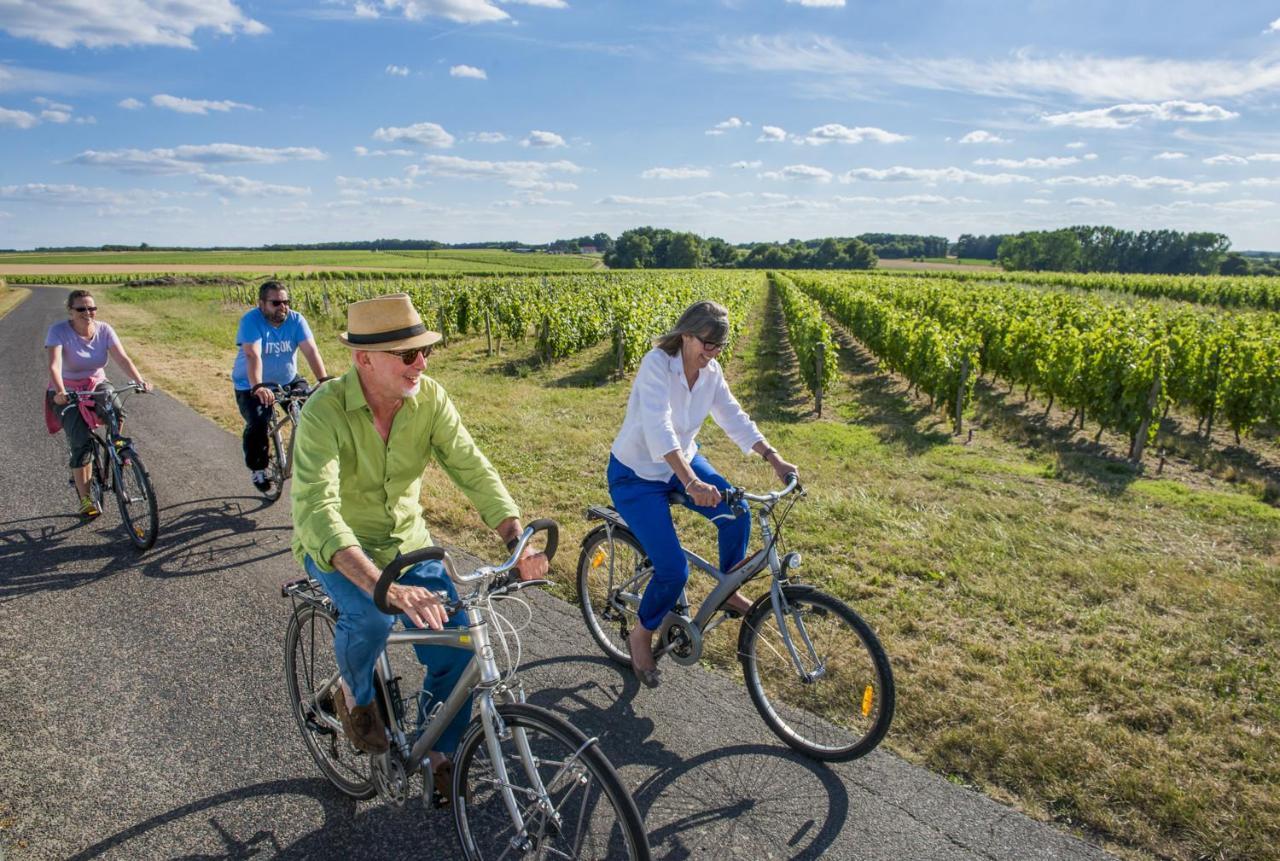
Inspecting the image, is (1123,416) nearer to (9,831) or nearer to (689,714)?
(689,714)

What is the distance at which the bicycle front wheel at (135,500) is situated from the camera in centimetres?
537

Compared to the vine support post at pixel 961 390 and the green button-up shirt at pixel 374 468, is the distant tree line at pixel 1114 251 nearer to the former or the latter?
the vine support post at pixel 961 390

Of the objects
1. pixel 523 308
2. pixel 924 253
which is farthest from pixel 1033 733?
pixel 924 253

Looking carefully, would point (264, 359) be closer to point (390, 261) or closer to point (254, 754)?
point (254, 754)

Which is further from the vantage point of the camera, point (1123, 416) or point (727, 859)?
point (1123, 416)

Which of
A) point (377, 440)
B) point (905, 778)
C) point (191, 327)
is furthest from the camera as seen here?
point (191, 327)

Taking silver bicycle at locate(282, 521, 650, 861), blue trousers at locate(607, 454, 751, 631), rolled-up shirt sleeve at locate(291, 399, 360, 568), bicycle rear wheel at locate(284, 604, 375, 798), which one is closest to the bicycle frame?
silver bicycle at locate(282, 521, 650, 861)

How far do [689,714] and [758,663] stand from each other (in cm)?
44

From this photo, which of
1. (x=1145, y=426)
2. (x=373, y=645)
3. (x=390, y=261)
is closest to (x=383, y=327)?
(x=373, y=645)

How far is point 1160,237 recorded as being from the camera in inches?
3602

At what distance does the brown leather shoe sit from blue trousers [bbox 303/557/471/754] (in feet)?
0.14

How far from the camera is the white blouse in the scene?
3373 millimetres

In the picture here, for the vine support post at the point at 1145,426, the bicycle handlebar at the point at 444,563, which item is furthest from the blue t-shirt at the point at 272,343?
the vine support post at the point at 1145,426

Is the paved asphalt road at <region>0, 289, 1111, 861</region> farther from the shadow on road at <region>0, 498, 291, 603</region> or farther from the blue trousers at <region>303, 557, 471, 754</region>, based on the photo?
the blue trousers at <region>303, 557, 471, 754</region>
